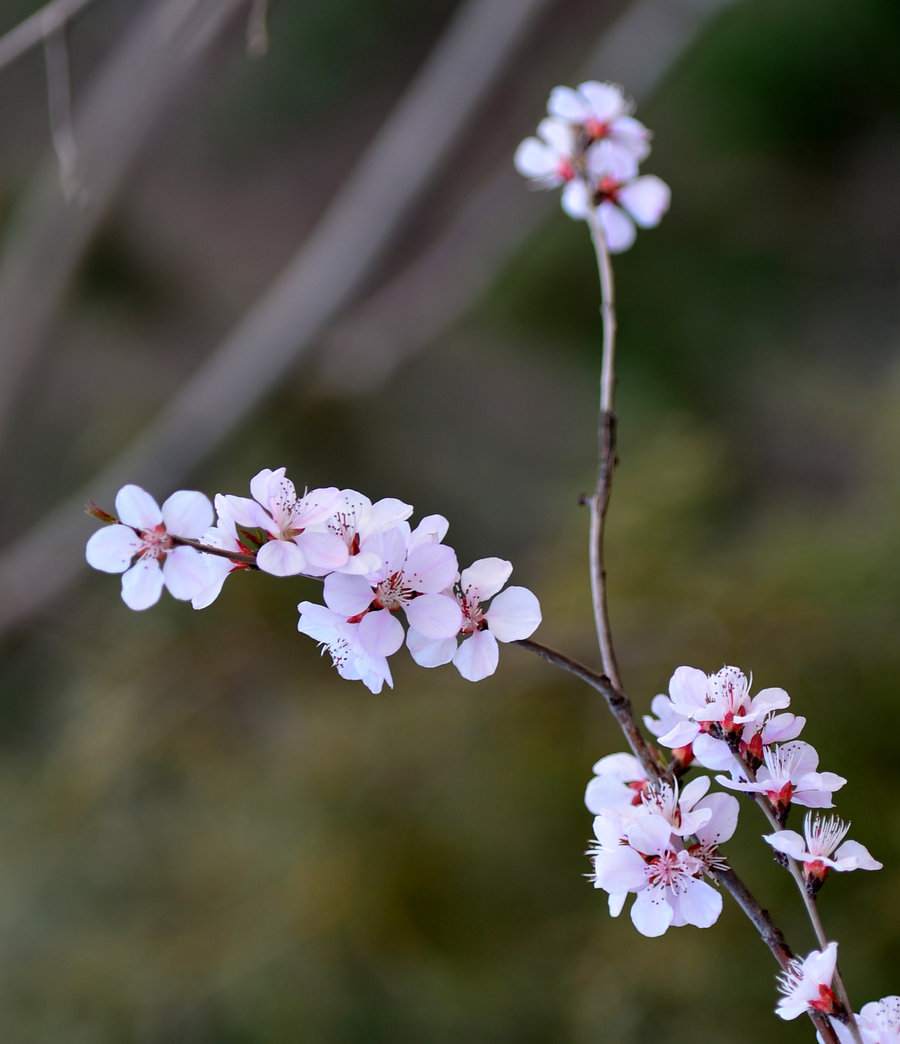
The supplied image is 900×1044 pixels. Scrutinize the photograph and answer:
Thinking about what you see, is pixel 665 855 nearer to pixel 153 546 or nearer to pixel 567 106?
pixel 153 546

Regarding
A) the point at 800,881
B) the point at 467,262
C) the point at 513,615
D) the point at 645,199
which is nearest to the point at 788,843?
the point at 800,881

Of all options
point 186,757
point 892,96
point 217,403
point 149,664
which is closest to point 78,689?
point 149,664

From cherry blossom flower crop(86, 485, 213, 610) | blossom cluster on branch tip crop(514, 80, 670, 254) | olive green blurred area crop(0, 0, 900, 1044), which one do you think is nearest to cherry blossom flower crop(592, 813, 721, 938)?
cherry blossom flower crop(86, 485, 213, 610)

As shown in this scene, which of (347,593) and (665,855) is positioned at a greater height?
(347,593)

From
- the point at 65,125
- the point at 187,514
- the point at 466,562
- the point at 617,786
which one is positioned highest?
the point at 466,562

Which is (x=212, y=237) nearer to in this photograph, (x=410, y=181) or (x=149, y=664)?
(x=410, y=181)

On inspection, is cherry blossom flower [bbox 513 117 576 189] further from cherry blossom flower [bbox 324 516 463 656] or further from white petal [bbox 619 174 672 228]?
cherry blossom flower [bbox 324 516 463 656]

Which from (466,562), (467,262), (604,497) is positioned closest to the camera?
(604,497)

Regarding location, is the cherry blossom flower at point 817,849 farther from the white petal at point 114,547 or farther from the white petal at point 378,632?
the white petal at point 114,547

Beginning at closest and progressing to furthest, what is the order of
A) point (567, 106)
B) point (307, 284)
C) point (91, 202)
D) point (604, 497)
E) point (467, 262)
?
point (604, 497)
point (567, 106)
point (91, 202)
point (307, 284)
point (467, 262)
